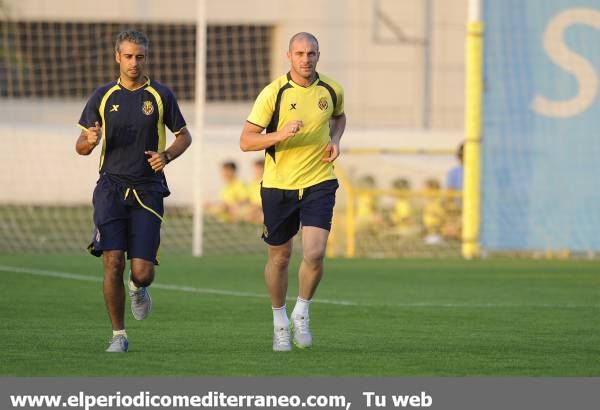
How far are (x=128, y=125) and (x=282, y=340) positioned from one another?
176cm

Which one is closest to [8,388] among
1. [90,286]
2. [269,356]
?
[269,356]

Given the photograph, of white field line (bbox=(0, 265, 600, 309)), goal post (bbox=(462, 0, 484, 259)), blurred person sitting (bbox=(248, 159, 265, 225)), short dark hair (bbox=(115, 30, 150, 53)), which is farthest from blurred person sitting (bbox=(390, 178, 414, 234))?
short dark hair (bbox=(115, 30, 150, 53))

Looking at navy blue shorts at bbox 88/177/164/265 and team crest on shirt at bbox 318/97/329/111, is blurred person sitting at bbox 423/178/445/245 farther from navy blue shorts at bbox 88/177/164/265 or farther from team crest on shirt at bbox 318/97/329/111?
navy blue shorts at bbox 88/177/164/265

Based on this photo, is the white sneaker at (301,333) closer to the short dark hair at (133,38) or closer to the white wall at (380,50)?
the short dark hair at (133,38)

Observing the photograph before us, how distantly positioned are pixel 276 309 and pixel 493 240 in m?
11.7

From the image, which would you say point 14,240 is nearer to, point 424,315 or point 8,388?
point 424,315

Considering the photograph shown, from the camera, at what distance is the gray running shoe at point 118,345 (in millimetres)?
10594

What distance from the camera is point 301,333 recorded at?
1108cm

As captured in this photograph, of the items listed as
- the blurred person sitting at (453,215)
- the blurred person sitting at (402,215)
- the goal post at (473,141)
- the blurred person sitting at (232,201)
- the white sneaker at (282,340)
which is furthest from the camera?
the blurred person sitting at (232,201)

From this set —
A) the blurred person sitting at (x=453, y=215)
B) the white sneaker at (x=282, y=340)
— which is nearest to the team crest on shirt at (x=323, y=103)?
the white sneaker at (x=282, y=340)

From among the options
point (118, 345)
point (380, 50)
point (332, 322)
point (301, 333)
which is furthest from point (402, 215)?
point (380, 50)

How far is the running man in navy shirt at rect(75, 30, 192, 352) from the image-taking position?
1073 centimetres

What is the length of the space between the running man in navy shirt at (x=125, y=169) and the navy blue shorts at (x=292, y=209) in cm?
75

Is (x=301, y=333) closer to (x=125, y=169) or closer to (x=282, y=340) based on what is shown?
(x=282, y=340)
